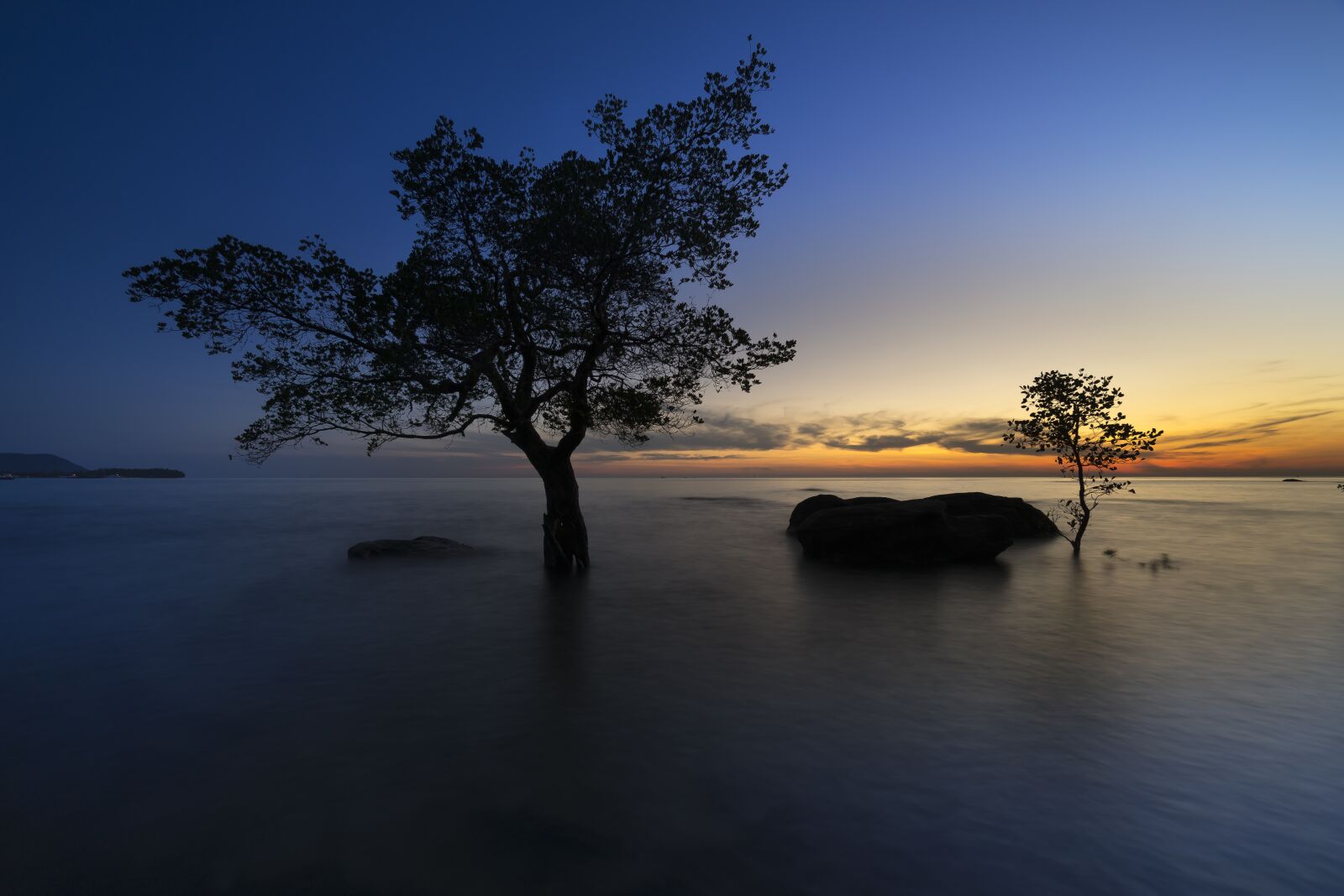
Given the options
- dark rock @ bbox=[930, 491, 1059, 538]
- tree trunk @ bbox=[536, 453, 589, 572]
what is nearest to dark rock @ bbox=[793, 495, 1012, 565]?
dark rock @ bbox=[930, 491, 1059, 538]

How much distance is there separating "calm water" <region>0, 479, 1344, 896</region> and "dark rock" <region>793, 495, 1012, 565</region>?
17.3 ft

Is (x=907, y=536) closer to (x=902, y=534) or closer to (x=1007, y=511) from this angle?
(x=902, y=534)

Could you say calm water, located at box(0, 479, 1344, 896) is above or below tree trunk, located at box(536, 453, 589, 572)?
below

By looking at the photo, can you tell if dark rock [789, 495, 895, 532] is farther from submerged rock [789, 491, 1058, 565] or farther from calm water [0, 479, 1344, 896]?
calm water [0, 479, 1344, 896]

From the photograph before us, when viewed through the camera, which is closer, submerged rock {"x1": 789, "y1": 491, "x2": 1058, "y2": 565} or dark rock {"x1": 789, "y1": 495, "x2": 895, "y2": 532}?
submerged rock {"x1": 789, "y1": 491, "x2": 1058, "y2": 565}

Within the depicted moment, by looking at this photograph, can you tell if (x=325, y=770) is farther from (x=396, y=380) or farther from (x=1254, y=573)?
(x=1254, y=573)

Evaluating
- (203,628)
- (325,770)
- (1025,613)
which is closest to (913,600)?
(1025,613)

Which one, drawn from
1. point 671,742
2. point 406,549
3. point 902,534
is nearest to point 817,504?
point 902,534

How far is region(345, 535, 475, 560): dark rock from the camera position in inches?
1082

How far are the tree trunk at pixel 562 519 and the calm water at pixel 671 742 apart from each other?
140 inches

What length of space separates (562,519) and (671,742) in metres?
15.3

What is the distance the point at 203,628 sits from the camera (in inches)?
595

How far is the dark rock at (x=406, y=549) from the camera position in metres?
27.5

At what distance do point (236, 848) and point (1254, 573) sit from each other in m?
36.2
